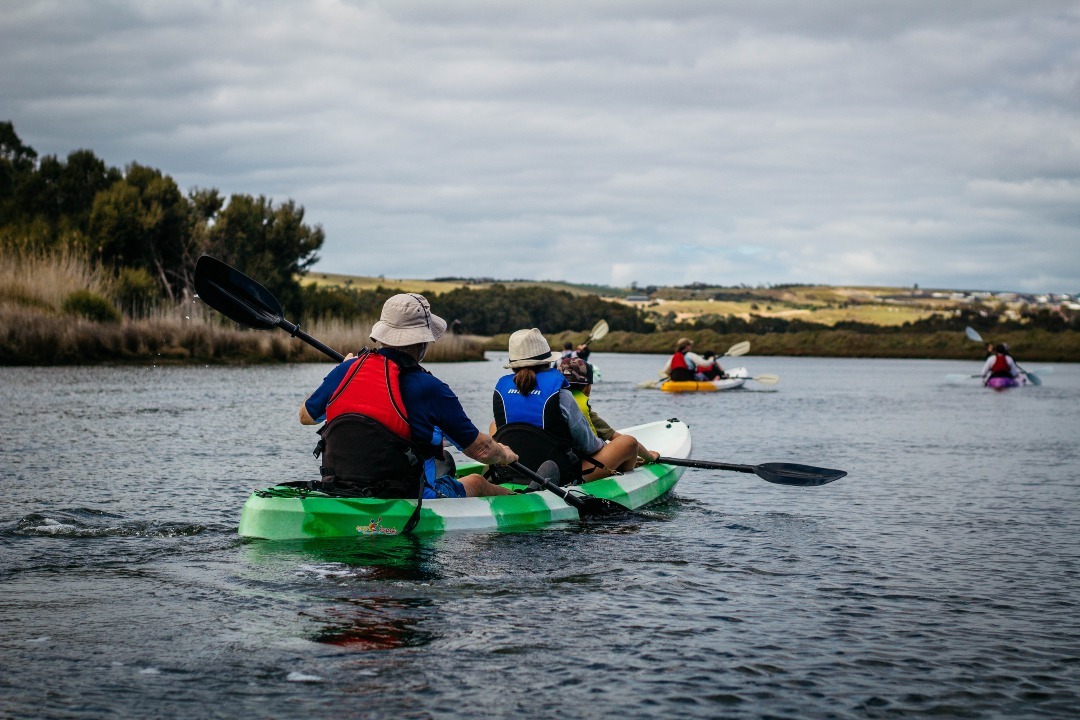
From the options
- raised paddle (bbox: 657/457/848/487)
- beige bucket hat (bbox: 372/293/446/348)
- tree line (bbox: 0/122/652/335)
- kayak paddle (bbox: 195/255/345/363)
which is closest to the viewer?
beige bucket hat (bbox: 372/293/446/348)

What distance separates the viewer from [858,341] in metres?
87.2

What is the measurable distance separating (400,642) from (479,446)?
233 cm

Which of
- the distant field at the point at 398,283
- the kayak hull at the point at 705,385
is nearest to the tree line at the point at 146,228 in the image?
the kayak hull at the point at 705,385

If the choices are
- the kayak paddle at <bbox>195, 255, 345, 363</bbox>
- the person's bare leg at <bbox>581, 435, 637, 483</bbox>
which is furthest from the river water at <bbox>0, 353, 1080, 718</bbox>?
the kayak paddle at <bbox>195, 255, 345, 363</bbox>

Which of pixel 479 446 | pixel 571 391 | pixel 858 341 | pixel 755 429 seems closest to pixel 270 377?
pixel 755 429

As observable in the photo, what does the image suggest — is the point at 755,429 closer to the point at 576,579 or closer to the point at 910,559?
the point at 910,559

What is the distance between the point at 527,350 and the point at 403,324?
1.91 metres

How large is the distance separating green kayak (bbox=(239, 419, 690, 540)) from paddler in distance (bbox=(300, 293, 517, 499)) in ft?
0.57

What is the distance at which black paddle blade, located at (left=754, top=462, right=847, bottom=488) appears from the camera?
11000mm

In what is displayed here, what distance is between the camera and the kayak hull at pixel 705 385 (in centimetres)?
3195

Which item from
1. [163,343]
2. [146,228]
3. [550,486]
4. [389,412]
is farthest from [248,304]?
[146,228]

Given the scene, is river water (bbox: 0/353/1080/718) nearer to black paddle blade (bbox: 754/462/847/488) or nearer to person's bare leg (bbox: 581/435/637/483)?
black paddle blade (bbox: 754/462/847/488)

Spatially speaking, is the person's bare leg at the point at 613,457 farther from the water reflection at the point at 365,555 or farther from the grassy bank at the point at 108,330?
the grassy bank at the point at 108,330

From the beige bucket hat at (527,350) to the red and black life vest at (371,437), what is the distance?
5.29 ft
